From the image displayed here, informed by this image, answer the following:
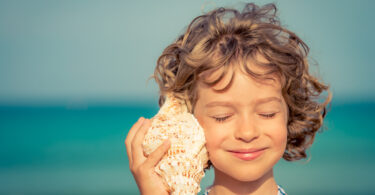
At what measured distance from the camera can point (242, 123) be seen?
2.89m

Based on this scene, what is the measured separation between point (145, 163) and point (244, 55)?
101 cm

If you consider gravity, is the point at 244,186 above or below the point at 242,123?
below

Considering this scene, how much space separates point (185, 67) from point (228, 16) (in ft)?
1.78

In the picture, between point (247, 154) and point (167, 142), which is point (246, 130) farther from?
point (167, 142)

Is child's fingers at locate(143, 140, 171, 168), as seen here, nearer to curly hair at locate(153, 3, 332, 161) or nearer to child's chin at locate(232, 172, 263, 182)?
curly hair at locate(153, 3, 332, 161)

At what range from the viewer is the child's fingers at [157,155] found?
2.90 metres

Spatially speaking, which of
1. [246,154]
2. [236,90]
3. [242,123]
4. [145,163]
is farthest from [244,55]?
[145,163]

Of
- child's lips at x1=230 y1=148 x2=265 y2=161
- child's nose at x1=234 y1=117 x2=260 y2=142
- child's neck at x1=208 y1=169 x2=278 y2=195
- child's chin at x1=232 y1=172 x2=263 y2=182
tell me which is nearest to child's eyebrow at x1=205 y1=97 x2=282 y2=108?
child's nose at x1=234 y1=117 x2=260 y2=142

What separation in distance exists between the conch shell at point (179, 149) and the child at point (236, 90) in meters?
0.06

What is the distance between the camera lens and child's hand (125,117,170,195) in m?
2.92

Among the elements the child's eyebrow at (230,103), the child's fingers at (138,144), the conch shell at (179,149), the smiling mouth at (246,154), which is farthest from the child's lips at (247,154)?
the child's fingers at (138,144)

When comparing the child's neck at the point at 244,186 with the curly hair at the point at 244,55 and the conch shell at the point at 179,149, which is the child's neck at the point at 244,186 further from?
the curly hair at the point at 244,55

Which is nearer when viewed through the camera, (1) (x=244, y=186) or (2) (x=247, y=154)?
(2) (x=247, y=154)

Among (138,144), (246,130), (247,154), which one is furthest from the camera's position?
(138,144)
